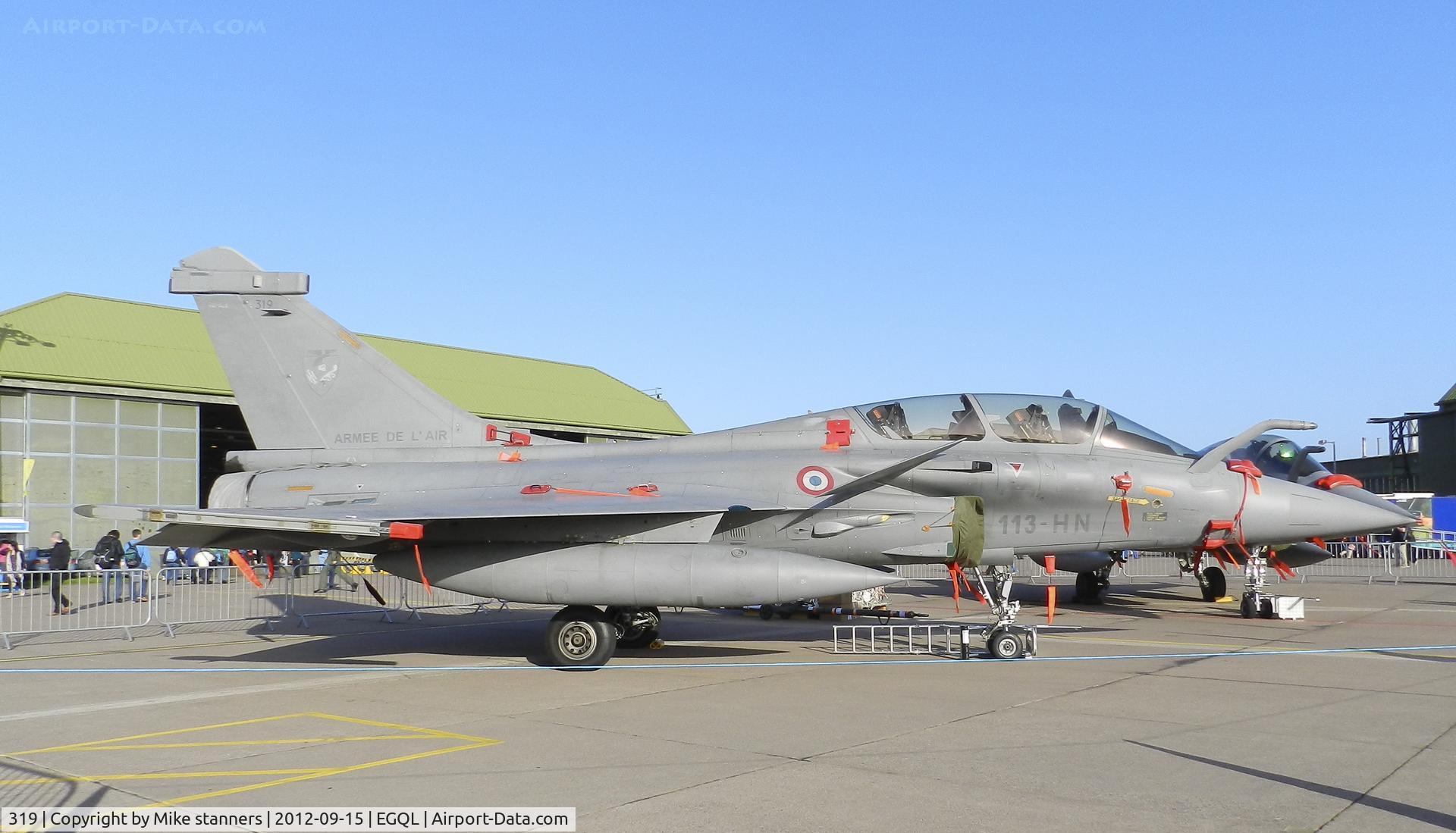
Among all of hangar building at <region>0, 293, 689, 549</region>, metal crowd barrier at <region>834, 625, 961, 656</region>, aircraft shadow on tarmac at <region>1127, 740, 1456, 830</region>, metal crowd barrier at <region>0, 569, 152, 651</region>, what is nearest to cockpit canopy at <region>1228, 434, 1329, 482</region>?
metal crowd barrier at <region>834, 625, 961, 656</region>

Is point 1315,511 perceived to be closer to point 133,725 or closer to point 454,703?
point 454,703

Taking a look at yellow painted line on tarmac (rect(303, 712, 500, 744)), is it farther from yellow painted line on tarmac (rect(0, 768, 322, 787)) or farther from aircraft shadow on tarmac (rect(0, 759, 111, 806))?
aircraft shadow on tarmac (rect(0, 759, 111, 806))

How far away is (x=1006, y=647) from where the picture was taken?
11164 mm

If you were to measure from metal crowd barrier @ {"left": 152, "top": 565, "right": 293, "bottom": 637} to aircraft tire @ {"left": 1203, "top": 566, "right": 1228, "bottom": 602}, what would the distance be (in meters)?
16.0

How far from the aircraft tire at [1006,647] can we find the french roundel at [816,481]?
7.77 feet

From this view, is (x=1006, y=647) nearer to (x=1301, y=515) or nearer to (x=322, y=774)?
(x=1301, y=515)

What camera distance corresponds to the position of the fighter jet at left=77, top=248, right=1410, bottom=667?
35.1 feet

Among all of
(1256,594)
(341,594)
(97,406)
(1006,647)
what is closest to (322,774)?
(1006,647)

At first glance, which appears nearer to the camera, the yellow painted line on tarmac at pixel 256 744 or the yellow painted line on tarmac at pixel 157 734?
the yellow painted line on tarmac at pixel 256 744

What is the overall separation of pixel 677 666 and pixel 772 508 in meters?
1.99

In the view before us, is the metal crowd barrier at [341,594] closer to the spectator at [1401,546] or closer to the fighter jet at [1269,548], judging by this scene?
the fighter jet at [1269,548]

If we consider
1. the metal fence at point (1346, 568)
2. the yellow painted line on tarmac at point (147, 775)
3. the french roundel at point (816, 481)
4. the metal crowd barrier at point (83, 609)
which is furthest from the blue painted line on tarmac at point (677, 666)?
the metal fence at point (1346, 568)

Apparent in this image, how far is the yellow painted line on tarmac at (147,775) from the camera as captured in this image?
627cm

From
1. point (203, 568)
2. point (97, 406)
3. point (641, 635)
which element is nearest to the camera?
point (641, 635)
